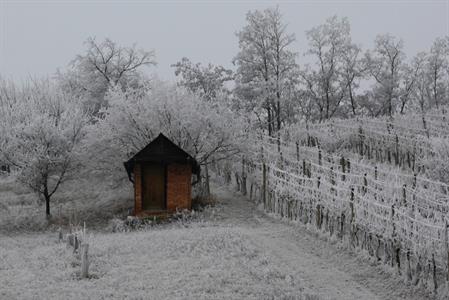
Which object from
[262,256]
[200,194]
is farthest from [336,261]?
[200,194]

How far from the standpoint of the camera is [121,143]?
79.5ft

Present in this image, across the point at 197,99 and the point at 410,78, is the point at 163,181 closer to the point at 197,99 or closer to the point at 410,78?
the point at 197,99

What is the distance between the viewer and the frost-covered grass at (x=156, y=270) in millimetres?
11461

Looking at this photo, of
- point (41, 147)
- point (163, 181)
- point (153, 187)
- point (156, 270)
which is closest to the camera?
point (156, 270)

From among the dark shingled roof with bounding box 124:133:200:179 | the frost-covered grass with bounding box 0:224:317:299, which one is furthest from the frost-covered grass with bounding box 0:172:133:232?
the frost-covered grass with bounding box 0:224:317:299

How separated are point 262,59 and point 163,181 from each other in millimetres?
20065

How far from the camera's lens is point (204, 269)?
12844 mm

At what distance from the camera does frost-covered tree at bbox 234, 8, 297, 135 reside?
39750 millimetres

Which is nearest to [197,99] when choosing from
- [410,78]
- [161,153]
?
[161,153]

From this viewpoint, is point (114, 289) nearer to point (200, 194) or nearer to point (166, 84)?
point (200, 194)

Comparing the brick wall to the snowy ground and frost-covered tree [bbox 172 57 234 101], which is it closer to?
the snowy ground

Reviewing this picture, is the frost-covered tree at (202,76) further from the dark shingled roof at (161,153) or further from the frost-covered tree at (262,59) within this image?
the dark shingled roof at (161,153)

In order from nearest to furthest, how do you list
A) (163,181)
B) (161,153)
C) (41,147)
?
(161,153) → (41,147) → (163,181)

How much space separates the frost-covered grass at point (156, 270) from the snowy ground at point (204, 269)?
0.9 inches
